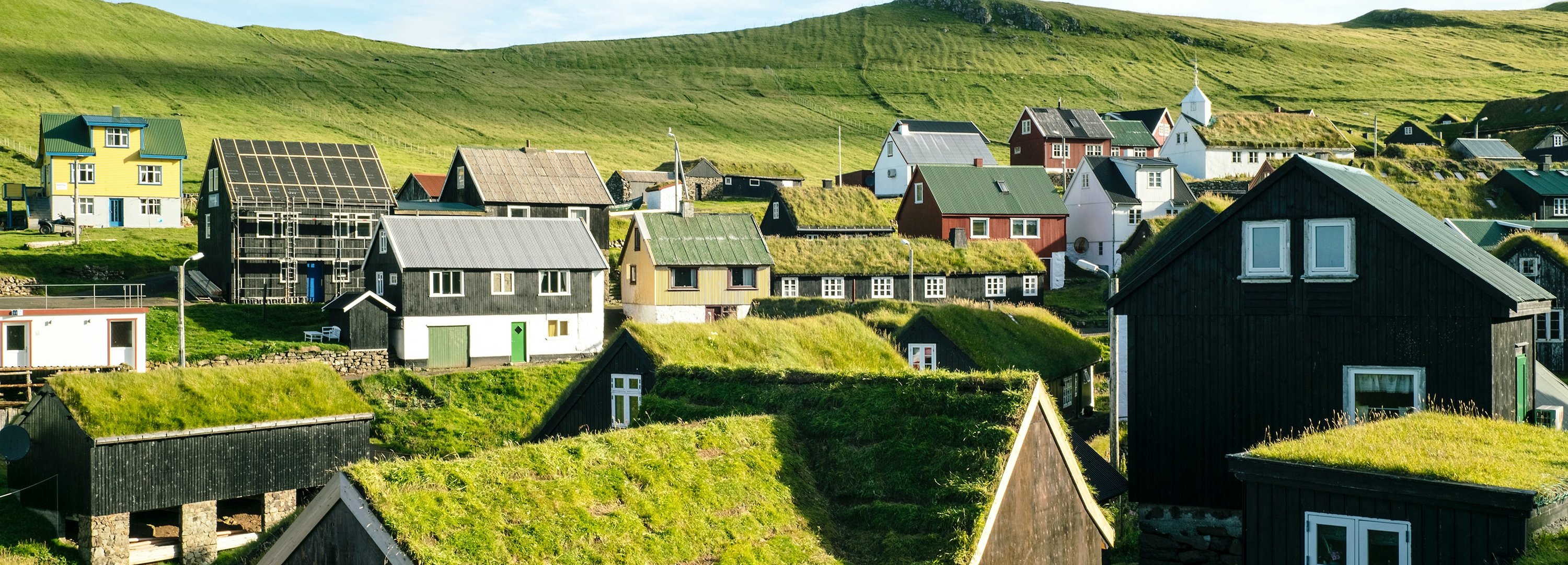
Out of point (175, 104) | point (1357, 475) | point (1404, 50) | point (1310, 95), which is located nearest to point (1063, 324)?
point (1357, 475)

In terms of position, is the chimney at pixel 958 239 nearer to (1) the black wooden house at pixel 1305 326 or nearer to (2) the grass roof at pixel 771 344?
(2) the grass roof at pixel 771 344

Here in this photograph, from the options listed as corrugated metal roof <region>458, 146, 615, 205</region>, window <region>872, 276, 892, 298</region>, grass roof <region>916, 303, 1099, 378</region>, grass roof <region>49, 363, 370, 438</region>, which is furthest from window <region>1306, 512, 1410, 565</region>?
corrugated metal roof <region>458, 146, 615, 205</region>

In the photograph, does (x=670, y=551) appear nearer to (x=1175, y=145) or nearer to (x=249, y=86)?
(x=1175, y=145)

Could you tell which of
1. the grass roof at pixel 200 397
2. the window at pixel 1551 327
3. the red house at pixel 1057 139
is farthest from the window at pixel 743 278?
the red house at pixel 1057 139

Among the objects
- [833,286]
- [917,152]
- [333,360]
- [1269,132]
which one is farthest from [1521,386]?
[1269,132]

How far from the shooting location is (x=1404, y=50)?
19400 cm

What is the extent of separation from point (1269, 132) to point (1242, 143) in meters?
3.62

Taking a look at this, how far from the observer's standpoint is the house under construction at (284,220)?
5725cm

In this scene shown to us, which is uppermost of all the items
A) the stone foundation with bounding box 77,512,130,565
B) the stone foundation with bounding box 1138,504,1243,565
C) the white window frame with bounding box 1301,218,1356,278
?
the white window frame with bounding box 1301,218,1356,278

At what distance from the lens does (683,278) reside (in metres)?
58.6

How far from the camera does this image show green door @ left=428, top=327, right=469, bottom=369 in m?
49.6

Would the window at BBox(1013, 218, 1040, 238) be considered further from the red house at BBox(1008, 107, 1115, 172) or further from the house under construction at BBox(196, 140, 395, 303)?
the house under construction at BBox(196, 140, 395, 303)

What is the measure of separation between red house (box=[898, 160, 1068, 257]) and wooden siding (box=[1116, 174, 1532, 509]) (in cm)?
4539

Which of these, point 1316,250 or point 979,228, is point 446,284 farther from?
point 1316,250
